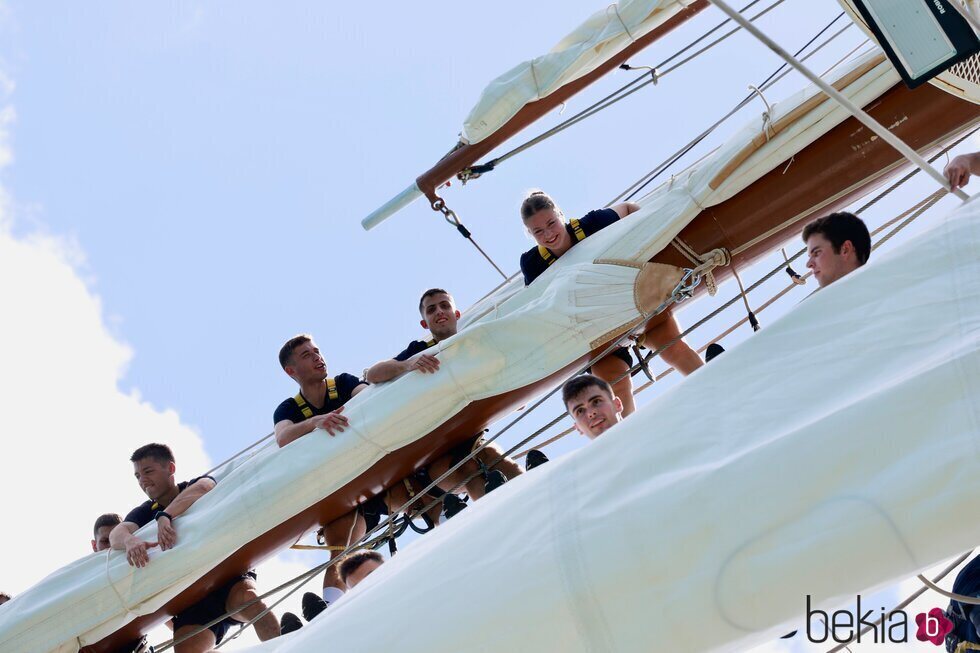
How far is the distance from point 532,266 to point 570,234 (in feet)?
0.73

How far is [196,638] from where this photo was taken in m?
5.02

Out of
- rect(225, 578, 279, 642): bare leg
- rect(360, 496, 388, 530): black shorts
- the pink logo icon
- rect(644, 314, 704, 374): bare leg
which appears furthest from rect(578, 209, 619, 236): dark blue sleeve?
the pink logo icon

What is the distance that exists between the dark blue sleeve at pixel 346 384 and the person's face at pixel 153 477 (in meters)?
0.79

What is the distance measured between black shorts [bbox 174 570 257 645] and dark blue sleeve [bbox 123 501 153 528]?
0.40 meters

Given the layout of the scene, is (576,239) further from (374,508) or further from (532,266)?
(374,508)

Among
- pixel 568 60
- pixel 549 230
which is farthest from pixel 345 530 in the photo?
pixel 568 60

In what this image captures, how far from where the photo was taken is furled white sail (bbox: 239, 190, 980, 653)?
89.7 inches

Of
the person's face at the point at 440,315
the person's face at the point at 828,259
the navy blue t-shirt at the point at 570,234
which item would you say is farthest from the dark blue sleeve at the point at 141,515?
the person's face at the point at 828,259

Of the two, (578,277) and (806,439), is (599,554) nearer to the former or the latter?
(806,439)

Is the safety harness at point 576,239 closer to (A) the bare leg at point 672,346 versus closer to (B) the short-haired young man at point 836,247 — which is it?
(A) the bare leg at point 672,346

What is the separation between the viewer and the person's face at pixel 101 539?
214 inches

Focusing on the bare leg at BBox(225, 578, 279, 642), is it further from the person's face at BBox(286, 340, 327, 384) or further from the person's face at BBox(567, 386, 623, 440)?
the person's face at BBox(567, 386, 623, 440)

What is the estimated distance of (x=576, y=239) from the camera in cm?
514

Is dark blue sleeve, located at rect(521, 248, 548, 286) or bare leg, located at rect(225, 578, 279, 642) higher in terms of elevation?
dark blue sleeve, located at rect(521, 248, 548, 286)
